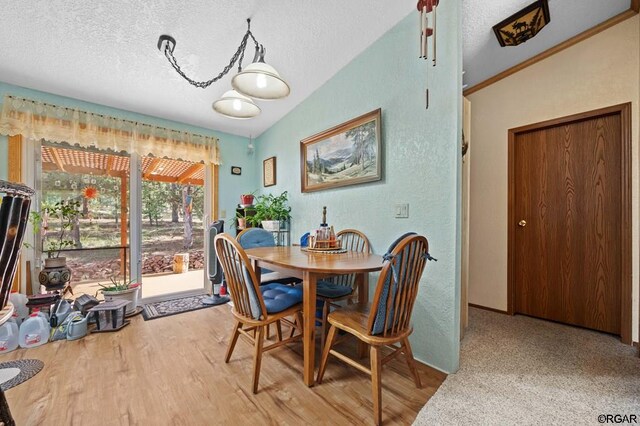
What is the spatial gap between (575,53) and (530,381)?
9.20ft

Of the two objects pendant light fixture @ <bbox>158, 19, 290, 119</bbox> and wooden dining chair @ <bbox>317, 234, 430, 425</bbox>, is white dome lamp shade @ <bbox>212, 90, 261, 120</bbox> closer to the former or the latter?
pendant light fixture @ <bbox>158, 19, 290, 119</bbox>

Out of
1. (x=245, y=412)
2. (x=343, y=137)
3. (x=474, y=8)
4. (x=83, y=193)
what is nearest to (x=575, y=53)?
(x=474, y=8)

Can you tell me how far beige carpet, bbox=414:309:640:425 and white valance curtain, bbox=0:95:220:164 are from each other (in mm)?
3787

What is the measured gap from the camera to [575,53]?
2.32m

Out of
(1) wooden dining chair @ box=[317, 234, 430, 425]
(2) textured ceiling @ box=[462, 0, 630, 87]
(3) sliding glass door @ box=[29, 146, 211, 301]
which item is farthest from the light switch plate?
(3) sliding glass door @ box=[29, 146, 211, 301]

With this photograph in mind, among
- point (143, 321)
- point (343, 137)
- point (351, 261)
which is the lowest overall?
point (143, 321)

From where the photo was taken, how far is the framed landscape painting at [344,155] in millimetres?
2260

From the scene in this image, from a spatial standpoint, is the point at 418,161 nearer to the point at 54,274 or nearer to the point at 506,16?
the point at 506,16

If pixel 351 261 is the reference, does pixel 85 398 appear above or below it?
below

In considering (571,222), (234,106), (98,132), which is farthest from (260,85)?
(571,222)

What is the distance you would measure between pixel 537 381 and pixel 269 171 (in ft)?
11.8

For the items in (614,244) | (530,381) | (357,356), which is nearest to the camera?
(530,381)

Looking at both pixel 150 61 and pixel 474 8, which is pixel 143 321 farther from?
pixel 474 8

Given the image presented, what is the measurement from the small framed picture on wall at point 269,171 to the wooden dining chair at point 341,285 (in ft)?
5.79
